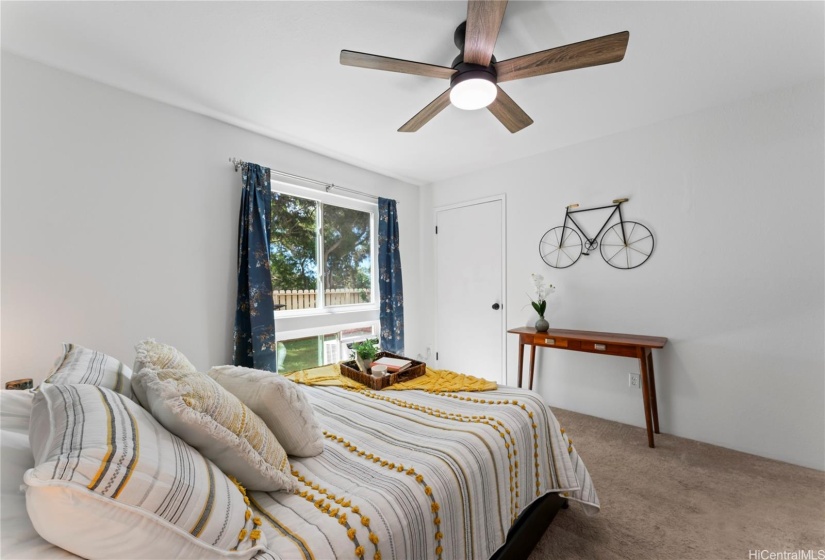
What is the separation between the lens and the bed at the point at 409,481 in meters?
0.84

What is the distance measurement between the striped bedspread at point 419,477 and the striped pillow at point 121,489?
0.46ft

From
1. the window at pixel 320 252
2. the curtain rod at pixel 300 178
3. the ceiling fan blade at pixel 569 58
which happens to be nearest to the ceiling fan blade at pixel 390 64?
the ceiling fan blade at pixel 569 58

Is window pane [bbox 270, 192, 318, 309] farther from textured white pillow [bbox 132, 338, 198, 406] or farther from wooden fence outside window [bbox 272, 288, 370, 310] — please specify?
textured white pillow [bbox 132, 338, 198, 406]

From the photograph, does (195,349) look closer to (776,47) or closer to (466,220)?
(466,220)

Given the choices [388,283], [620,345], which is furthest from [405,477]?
[388,283]

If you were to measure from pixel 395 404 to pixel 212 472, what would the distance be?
3.11 ft

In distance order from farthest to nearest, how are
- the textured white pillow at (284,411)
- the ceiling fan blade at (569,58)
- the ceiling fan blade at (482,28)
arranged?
the ceiling fan blade at (569,58)
the ceiling fan blade at (482,28)
the textured white pillow at (284,411)

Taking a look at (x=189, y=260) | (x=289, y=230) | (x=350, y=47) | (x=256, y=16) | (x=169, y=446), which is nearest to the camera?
(x=169, y=446)

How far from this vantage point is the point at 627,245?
296 centimetres

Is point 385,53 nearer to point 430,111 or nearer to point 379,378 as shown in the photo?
point 430,111

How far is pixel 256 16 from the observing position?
1679 millimetres

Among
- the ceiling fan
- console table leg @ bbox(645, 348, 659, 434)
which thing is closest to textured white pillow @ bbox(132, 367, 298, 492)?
the ceiling fan

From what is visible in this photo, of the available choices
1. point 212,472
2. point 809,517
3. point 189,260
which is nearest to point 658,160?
point 809,517

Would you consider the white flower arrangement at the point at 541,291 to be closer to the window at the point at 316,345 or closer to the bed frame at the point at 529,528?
the bed frame at the point at 529,528
